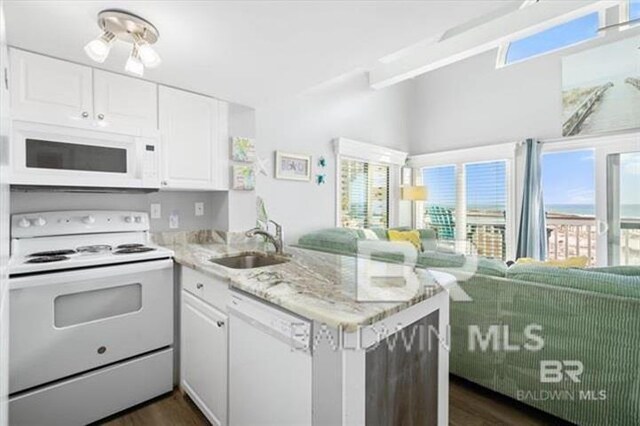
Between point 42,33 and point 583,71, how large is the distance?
18.0 ft

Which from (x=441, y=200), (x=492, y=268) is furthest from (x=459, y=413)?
(x=441, y=200)

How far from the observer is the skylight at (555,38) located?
3955 millimetres

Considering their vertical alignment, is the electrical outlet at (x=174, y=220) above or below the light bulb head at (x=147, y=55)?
below

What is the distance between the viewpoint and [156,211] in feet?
8.23

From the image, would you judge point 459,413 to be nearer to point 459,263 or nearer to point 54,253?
point 459,263

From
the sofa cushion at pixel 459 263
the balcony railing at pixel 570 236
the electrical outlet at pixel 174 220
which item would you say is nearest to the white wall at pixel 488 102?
the balcony railing at pixel 570 236

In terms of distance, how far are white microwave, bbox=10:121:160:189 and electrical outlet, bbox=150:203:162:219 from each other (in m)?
0.36

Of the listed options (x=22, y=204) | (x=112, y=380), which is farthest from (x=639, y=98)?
(x=22, y=204)

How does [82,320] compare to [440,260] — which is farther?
[440,260]

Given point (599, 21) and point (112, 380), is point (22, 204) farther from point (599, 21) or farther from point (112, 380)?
point (599, 21)

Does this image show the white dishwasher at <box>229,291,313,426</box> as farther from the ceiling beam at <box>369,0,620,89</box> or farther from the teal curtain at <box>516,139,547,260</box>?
the teal curtain at <box>516,139,547,260</box>

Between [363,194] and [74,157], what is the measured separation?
3.62m

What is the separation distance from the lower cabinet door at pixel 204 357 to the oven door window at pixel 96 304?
290 mm

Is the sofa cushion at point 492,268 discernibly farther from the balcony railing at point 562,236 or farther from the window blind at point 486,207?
the window blind at point 486,207
